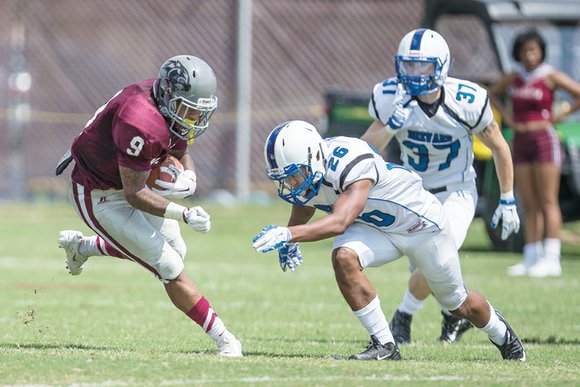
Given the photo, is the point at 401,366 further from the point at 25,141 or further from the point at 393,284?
the point at 25,141

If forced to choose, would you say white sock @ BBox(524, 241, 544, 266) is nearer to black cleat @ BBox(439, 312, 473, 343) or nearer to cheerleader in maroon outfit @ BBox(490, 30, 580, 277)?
cheerleader in maroon outfit @ BBox(490, 30, 580, 277)

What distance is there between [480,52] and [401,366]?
1427 centimetres

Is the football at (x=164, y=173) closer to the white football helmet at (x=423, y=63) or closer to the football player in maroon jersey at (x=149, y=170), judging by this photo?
the football player in maroon jersey at (x=149, y=170)

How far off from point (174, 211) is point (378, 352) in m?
1.32

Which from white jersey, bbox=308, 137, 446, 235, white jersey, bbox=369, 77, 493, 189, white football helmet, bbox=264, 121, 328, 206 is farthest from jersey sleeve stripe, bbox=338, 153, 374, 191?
white jersey, bbox=369, 77, 493, 189

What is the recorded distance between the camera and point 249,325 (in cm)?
827

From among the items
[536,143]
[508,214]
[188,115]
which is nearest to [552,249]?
[536,143]

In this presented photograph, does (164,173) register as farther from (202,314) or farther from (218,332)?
(218,332)

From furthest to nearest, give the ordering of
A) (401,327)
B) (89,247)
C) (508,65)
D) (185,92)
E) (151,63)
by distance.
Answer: (151,63), (508,65), (401,327), (89,247), (185,92)

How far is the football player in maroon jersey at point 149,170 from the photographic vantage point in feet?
20.4

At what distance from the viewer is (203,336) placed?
7715mm

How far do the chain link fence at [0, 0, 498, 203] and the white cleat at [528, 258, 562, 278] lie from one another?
7896mm

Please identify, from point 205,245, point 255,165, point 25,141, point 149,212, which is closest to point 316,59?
point 255,165

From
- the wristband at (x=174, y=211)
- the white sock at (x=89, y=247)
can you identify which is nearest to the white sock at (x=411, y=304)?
the white sock at (x=89, y=247)
